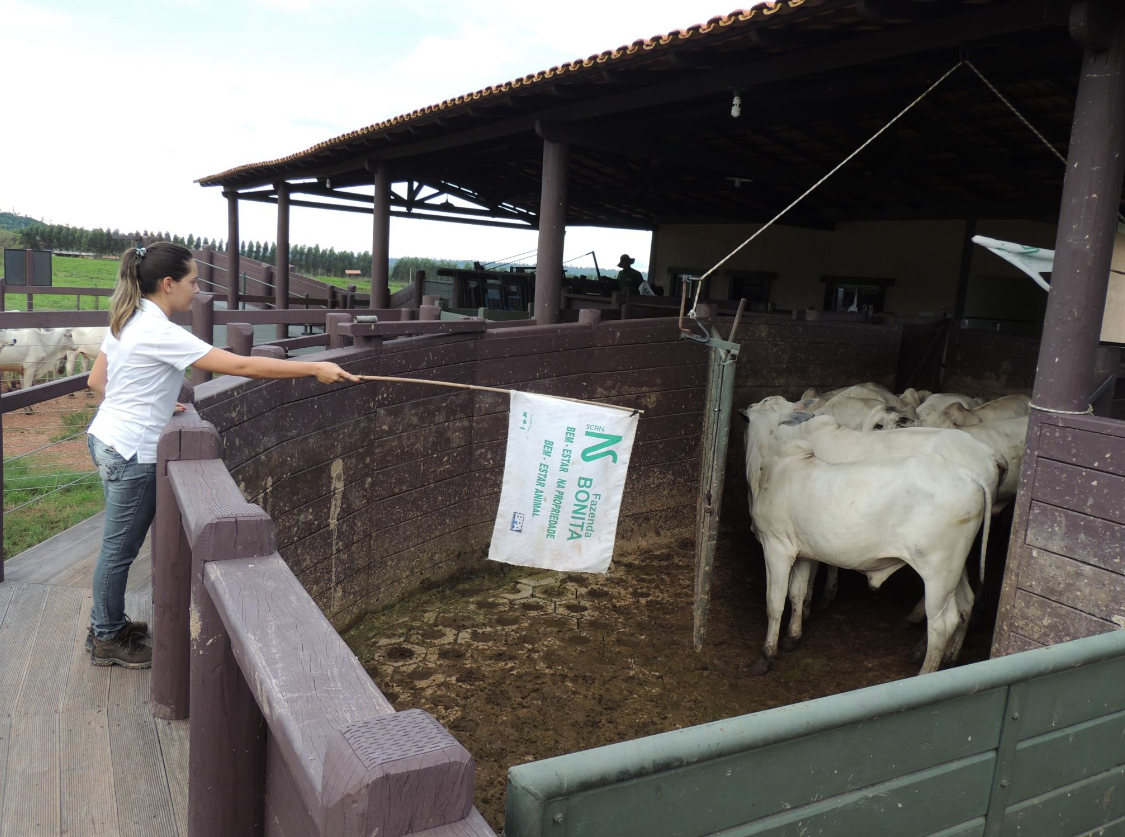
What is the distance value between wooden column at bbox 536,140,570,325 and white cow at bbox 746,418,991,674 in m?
3.13

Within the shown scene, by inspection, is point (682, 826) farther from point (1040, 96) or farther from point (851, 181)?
point (851, 181)

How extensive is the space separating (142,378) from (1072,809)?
3.15 meters

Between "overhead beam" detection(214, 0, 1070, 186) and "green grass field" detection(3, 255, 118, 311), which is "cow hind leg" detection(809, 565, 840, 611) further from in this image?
"green grass field" detection(3, 255, 118, 311)

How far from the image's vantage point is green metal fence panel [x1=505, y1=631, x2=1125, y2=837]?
4.34 ft

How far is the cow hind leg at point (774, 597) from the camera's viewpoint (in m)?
6.14

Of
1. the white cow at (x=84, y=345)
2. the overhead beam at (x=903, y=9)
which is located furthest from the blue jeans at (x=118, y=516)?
the white cow at (x=84, y=345)

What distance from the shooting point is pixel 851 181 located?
12.1 meters

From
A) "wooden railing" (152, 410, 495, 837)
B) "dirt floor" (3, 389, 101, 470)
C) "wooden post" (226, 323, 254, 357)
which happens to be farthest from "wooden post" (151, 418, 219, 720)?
"dirt floor" (3, 389, 101, 470)

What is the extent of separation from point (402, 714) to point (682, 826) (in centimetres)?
55

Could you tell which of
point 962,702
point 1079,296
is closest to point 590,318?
point 1079,296

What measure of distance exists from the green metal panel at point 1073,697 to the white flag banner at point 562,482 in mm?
3055

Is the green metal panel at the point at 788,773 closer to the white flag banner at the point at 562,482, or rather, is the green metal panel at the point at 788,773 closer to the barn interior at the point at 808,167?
the white flag banner at the point at 562,482

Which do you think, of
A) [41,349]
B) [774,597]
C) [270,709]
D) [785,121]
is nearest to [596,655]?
[774,597]

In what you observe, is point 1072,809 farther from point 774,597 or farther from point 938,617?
point 774,597
